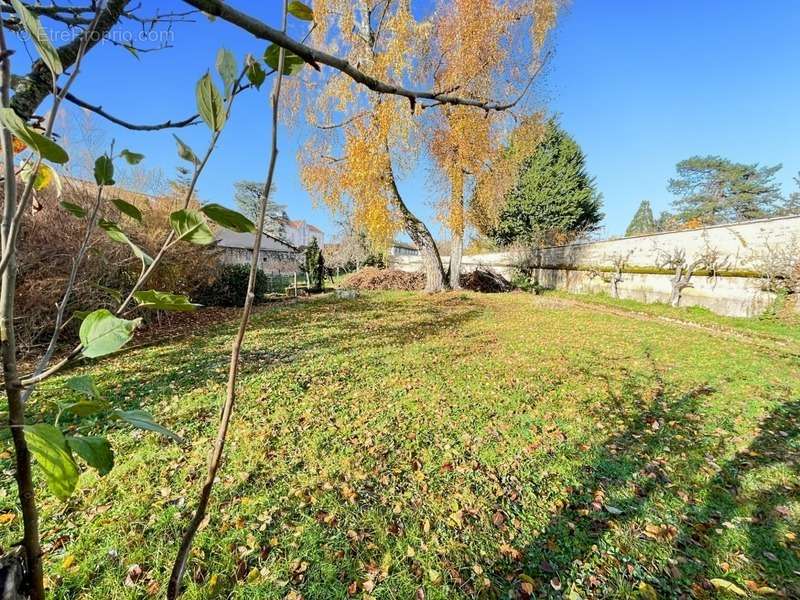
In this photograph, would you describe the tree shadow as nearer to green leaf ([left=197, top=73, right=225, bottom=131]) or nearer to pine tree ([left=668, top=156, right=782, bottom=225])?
green leaf ([left=197, top=73, right=225, bottom=131])

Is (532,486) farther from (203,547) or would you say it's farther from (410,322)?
(410,322)

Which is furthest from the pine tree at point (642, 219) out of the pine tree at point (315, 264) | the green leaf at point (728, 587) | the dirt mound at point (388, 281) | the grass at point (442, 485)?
the green leaf at point (728, 587)

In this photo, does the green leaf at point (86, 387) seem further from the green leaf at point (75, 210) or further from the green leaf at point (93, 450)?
the green leaf at point (75, 210)

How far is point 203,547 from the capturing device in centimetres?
160

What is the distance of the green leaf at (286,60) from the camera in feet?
1.78

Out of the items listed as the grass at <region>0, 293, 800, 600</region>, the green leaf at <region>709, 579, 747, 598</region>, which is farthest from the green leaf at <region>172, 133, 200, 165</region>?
the green leaf at <region>709, 579, 747, 598</region>

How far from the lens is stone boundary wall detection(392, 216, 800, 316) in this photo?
320 inches

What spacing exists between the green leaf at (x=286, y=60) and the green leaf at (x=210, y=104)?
13cm

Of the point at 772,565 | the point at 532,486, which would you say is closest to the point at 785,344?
the point at 772,565

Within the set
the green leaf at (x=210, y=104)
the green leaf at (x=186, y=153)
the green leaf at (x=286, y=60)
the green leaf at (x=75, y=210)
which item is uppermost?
the green leaf at (x=286, y=60)

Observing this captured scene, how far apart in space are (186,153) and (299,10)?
1.02 ft

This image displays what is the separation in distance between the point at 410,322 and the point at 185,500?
197 inches

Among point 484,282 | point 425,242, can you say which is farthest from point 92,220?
point 484,282

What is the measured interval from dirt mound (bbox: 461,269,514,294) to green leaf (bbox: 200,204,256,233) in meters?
13.4
